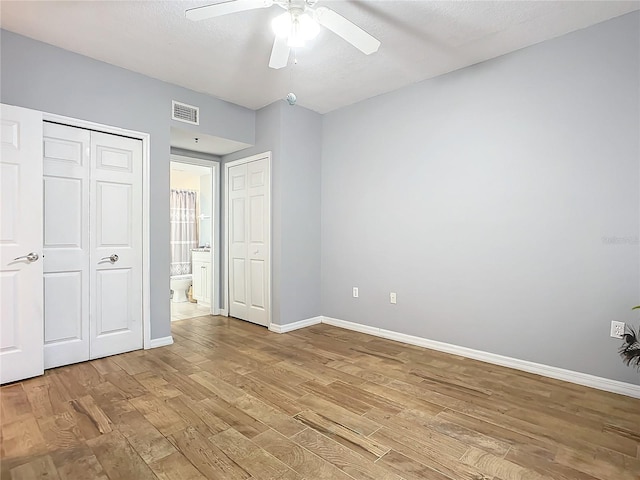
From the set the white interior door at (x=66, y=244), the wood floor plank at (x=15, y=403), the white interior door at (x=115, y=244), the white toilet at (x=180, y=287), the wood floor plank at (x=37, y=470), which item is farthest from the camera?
the white toilet at (x=180, y=287)

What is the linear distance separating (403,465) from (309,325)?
273 centimetres

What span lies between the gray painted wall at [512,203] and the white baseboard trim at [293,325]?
1.93ft

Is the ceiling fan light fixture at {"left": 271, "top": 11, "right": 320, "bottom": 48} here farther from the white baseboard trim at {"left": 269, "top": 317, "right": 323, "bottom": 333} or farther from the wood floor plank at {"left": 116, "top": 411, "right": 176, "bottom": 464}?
the white baseboard trim at {"left": 269, "top": 317, "right": 323, "bottom": 333}

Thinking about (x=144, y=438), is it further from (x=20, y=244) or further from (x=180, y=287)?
(x=180, y=287)

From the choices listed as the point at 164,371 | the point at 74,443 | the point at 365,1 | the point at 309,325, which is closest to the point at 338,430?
the point at 74,443

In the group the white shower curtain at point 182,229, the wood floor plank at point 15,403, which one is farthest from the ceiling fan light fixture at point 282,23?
the white shower curtain at point 182,229

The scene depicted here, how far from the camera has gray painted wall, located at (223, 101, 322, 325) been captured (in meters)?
4.14

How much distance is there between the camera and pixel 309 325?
4379 millimetres

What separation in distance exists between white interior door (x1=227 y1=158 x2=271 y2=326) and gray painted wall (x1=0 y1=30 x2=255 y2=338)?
28.4 inches

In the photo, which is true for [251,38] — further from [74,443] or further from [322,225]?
[74,443]


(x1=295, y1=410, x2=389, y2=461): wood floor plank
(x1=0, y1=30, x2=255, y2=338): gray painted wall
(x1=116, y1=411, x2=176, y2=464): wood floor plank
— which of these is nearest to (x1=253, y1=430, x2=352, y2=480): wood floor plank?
(x1=295, y1=410, x2=389, y2=461): wood floor plank

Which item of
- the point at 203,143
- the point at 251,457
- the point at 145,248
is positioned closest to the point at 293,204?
the point at 203,143

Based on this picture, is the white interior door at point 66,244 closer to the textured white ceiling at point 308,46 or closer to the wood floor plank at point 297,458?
the textured white ceiling at point 308,46

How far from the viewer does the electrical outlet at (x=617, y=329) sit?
248 cm
